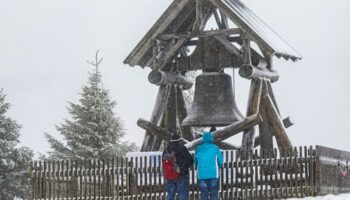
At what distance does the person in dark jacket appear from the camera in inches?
886

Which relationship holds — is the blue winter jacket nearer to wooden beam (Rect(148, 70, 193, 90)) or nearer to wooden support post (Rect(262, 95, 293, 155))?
wooden support post (Rect(262, 95, 293, 155))

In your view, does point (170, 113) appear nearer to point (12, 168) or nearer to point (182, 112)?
point (182, 112)

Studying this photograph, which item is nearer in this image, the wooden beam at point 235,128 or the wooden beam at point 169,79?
the wooden beam at point 235,128

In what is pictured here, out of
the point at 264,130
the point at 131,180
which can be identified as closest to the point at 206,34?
the point at 264,130

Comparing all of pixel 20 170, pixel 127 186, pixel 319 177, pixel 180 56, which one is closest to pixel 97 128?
pixel 20 170

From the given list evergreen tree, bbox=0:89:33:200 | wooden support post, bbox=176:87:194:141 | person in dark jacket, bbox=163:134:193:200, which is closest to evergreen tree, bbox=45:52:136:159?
evergreen tree, bbox=0:89:33:200

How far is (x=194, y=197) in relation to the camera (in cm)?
2489

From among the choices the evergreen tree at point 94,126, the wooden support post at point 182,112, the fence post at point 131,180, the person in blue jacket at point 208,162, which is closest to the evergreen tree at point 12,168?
the evergreen tree at point 94,126

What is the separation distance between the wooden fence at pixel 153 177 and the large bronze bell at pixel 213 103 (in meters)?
2.11

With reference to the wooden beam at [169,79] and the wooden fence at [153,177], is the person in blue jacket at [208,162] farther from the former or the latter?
the wooden beam at [169,79]

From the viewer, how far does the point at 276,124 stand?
2647 cm

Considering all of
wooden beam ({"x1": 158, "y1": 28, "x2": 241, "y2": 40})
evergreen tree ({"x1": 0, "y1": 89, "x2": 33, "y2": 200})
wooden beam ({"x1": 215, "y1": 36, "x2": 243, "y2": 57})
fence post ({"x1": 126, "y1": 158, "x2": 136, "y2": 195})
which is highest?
wooden beam ({"x1": 158, "y1": 28, "x2": 241, "y2": 40})

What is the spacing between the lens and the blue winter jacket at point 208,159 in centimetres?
2225

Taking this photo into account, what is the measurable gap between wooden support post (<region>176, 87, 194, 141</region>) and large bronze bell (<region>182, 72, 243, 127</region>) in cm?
134
